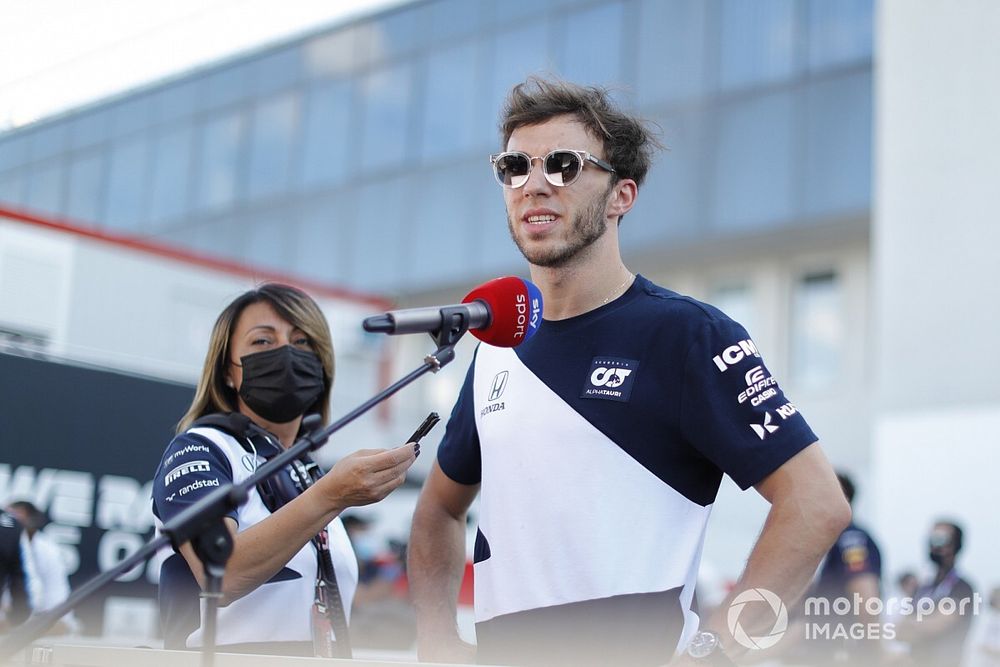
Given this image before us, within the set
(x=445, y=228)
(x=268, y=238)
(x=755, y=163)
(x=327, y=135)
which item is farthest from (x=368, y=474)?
(x=268, y=238)

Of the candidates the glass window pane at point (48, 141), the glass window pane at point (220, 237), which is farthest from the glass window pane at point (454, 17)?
the glass window pane at point (48, 141)

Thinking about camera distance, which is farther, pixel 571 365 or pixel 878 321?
pixel 878 321

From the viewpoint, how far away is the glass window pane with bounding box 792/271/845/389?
18.7 m

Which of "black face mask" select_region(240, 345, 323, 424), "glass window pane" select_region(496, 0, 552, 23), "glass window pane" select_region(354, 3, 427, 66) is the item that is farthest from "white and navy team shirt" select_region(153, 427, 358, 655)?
"glass window pane" select_region(354, 3, 427, 66)

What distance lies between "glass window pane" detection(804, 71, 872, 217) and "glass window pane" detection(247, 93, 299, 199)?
36.2 feet

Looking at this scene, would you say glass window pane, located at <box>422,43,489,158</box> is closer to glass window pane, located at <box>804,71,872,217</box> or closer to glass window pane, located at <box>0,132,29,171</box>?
glass window pane, located at <box>804,71,872,217</box>

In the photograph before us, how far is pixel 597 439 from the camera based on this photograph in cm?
281

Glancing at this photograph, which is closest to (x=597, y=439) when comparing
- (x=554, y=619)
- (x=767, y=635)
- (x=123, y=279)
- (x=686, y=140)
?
(x=554, y=619)

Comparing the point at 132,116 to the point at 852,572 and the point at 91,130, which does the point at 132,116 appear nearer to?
the point at 91,130

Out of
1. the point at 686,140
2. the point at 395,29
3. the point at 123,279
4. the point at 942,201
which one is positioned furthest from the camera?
the point at 395,29

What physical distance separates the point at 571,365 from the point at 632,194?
0.55 meters

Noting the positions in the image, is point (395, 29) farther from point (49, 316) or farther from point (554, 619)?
point (554, 619)

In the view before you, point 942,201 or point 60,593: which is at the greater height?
point 942,201

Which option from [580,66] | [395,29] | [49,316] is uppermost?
[395,29]
